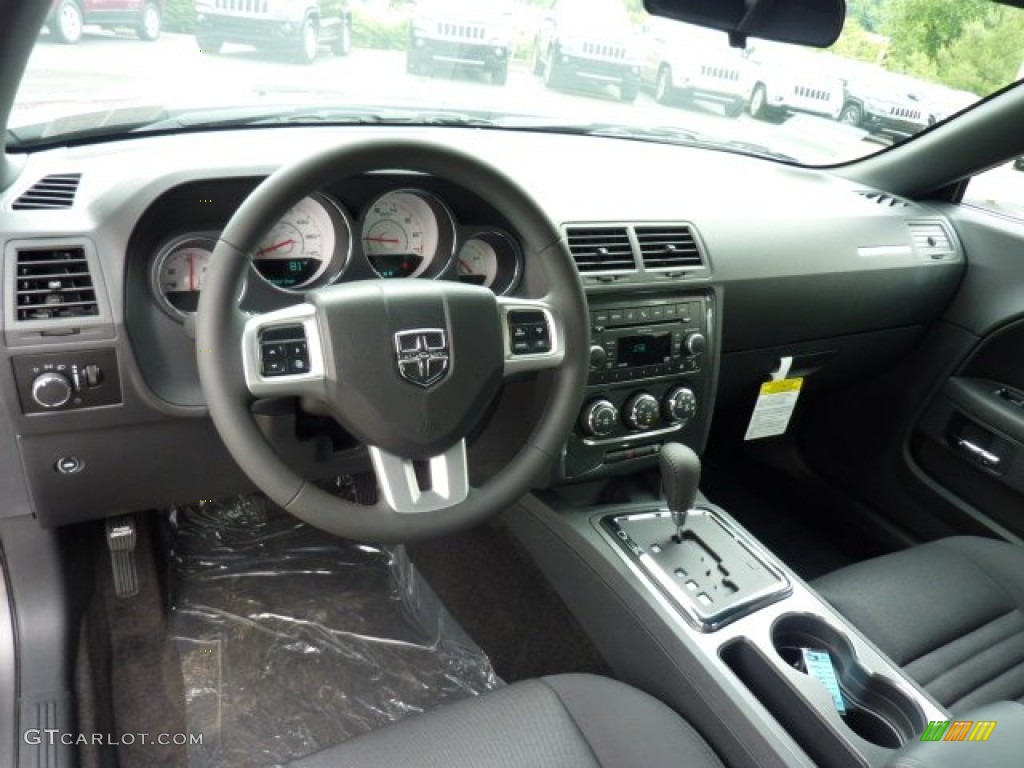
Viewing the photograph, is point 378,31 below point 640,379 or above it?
above

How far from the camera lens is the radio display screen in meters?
1.71

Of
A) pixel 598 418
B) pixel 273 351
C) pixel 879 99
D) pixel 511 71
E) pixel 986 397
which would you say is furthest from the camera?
pixel 879 99

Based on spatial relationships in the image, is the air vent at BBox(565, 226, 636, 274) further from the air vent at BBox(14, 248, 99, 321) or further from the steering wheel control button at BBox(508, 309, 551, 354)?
the air vent at BBox(14, 248, 99, 321)

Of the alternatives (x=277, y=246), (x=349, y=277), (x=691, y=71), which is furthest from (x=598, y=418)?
(x=691, y=71)

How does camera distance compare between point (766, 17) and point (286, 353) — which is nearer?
point (286, 353)

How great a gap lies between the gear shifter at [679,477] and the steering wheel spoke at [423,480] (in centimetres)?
55

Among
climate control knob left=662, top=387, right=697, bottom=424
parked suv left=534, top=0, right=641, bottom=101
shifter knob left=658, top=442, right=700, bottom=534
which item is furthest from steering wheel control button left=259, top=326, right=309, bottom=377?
parked suv left=534, top=0, right=641, bottom=101

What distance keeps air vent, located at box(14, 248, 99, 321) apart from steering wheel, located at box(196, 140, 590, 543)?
33 centimetres

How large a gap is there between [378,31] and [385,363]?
127 centimetres

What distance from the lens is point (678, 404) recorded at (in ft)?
5.97

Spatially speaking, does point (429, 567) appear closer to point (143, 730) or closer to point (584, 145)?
point (143, 730)

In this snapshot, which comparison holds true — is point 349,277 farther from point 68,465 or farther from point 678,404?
point 678,404

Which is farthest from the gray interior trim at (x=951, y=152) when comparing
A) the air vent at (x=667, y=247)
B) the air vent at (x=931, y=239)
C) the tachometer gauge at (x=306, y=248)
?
the tachometer gauge at (x=306, y=248)

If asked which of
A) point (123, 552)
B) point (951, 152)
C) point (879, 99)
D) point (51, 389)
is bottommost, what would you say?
point (123, 552)
